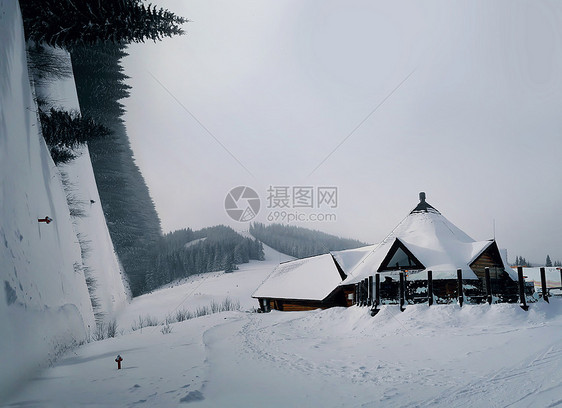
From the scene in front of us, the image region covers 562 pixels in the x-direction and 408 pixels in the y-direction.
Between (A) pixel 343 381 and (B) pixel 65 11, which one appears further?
(B) pixel 65 11

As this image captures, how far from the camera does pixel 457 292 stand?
12.3 m

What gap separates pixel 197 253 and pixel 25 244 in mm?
62631

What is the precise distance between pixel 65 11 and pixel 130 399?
8.93 m

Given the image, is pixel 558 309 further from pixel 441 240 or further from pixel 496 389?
pixel 441 240

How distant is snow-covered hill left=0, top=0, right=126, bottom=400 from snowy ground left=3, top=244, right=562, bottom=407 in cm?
55

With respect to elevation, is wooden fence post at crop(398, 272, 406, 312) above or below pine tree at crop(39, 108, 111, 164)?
below

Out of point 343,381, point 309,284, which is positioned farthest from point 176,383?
point 309,284

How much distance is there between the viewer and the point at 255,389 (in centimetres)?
567

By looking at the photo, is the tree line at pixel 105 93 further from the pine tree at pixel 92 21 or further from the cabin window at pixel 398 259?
the cabin window at pixel 398 259

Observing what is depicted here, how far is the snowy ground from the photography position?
5.01 meters

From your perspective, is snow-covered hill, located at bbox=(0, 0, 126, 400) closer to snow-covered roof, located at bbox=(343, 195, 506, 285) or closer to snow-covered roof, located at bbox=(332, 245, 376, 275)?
snow-covered roof, located at bbox=(343, 195, 506, 285)

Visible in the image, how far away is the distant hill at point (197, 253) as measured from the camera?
57778 millimetres

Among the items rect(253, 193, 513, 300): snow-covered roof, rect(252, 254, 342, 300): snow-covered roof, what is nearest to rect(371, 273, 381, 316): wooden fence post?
rect(253, 193, 513, 300): snow-covered roof

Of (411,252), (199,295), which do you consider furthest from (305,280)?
(199,295)
